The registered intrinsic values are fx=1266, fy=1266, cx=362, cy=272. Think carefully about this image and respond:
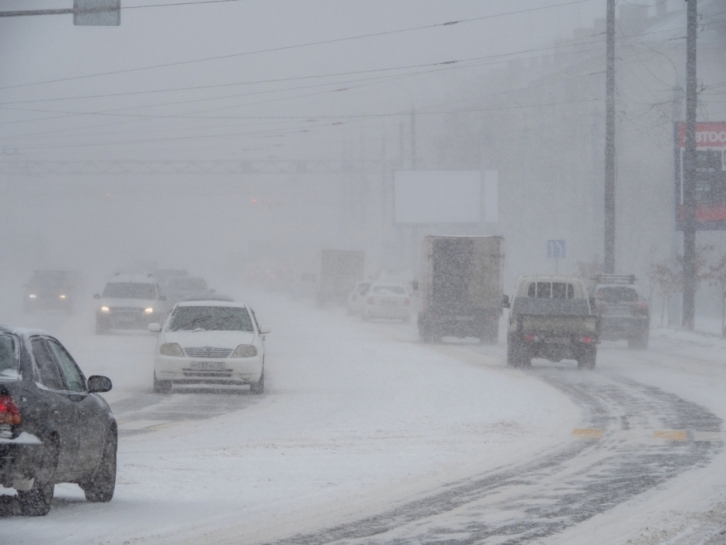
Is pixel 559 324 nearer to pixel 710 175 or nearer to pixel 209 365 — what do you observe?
pixel 209 365

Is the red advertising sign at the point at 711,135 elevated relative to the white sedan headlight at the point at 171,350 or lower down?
elevated

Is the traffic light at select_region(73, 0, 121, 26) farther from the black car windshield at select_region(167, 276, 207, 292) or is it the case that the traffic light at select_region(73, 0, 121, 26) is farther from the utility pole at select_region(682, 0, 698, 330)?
the black car windshield at select_region(167, 276, 207, 292)

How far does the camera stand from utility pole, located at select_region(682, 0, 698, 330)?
1598 inches

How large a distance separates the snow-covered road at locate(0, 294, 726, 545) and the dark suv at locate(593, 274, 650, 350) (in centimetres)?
960

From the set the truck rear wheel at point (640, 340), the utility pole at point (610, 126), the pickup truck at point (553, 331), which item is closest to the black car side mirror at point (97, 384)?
the pickup truck at point (553, 331)

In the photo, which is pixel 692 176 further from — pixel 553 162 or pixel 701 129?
pixel 553 162

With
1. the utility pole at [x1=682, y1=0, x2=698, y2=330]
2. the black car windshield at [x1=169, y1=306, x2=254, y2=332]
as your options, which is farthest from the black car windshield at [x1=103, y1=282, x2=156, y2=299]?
the black car windshield at [x1=169, y1=306, x2=254, y2=332]

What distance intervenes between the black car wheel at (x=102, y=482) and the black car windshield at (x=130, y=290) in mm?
29604

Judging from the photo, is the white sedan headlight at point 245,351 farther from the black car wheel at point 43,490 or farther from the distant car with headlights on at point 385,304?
the distant car with headlights on at point 385,304

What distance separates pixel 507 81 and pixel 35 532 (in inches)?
3826

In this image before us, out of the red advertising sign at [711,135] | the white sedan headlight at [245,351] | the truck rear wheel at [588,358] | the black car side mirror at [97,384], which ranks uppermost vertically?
the red advertising sign at [711,135]

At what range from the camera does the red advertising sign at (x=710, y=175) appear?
42938 millimetres

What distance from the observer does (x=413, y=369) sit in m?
24.4

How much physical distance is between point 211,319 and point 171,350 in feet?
5.69
